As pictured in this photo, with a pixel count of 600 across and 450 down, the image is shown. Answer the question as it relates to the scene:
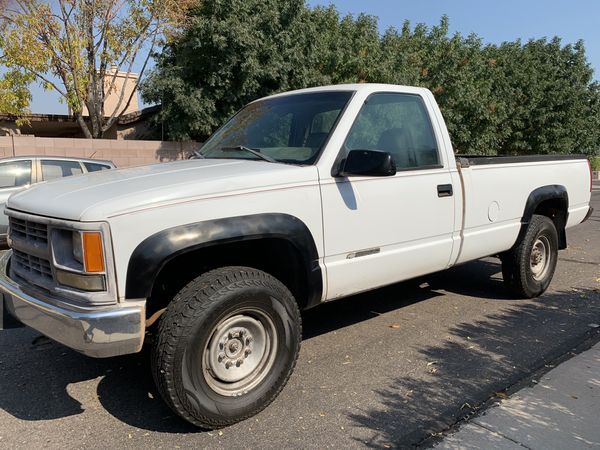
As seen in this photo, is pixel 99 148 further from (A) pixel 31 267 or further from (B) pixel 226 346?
(B) pixel 226 346

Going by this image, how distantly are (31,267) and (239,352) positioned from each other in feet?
4.40

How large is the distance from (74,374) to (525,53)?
24.5 metres

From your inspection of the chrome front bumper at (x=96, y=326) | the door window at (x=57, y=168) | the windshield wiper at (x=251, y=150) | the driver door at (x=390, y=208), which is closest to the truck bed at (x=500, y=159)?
the driver door at (x=390, y=208)

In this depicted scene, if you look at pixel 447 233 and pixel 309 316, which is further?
pixel 309 316

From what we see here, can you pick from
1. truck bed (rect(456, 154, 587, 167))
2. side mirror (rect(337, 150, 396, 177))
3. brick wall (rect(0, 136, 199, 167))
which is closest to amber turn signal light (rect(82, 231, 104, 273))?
side mirror (rect(337, 150, 396, 177))

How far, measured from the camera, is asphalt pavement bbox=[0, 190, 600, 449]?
10.1 ft

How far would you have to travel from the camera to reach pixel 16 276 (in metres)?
3.37

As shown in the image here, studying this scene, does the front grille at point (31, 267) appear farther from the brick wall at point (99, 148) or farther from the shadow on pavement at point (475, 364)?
the brick wall at point (99, 148)

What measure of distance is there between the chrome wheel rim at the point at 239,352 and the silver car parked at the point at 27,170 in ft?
20.4

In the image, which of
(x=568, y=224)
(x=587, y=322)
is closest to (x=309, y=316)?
(x=587, y=322)


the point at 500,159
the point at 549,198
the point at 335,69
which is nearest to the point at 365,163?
the point at 500,159

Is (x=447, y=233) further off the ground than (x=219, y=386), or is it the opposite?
(x=447, y=233)

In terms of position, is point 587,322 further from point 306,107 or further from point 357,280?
point 306,107

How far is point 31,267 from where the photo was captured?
3.18m
